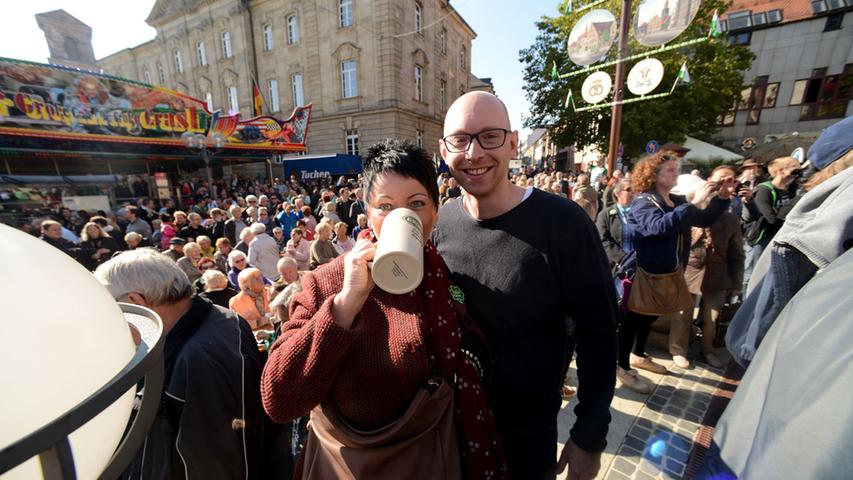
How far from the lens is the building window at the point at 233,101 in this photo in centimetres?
2734

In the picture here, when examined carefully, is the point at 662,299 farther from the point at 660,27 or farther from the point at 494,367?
the point at 660,27

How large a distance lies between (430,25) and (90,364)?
87.2ft

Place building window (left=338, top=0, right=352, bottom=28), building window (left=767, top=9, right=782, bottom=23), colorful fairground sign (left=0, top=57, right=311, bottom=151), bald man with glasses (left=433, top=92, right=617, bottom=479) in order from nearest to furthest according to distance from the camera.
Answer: bald man with glasses (left=433, top=92, right=617, bottom=479) → colorful fairground sign (left=0, top=57, right=311, bottom=151) → building window (left=767, top=9, right=782, bottom=23) → building window (left=338, top=0, right=352, bottom=28)

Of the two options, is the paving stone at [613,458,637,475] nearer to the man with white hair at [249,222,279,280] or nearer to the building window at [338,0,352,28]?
the man with white hair at [249,222,279,280]

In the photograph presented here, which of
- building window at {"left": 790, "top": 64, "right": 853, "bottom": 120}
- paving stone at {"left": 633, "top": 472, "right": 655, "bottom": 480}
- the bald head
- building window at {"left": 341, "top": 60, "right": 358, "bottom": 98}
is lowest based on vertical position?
paving stone at {"left": 633, "top": 472, "right": 655, "bottom": 480}

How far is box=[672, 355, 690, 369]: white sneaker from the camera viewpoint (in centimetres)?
351

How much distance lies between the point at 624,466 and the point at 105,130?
1762 centimetres

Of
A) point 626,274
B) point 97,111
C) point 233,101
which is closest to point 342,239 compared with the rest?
point 626,274

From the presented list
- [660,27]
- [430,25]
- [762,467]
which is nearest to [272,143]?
[430,25]

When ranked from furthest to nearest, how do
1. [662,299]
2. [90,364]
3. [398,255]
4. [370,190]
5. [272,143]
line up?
[272,143], [662,299], [370,190], [398,255], [90,364]

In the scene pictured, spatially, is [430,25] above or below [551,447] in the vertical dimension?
above

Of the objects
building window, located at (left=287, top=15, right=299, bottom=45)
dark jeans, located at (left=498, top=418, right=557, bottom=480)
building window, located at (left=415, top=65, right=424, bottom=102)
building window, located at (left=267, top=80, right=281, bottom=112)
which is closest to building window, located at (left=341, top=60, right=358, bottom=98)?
building window, located at (left=415, top=65, right=424, bottom=102)

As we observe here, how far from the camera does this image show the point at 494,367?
1.42 m

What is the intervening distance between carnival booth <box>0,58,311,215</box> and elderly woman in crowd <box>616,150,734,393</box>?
15935 mm
